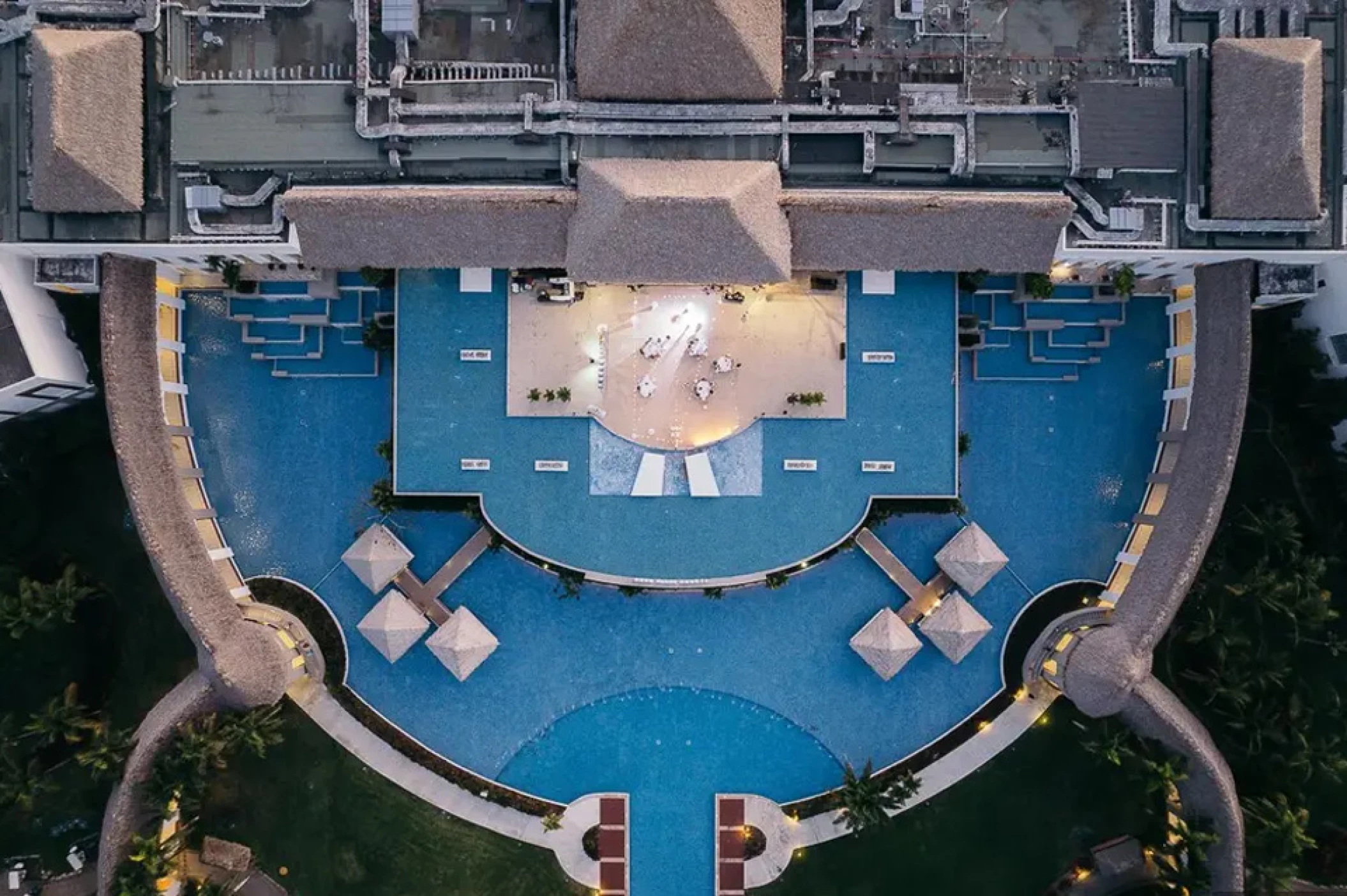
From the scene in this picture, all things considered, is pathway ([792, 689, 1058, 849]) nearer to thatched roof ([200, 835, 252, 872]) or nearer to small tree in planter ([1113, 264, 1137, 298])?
small tree in planter ([1113, 264, 1137, 298])

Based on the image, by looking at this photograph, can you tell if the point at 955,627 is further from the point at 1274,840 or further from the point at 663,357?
the point at 663,357

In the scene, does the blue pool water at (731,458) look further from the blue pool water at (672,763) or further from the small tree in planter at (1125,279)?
the small tree in planter at (1125,279)

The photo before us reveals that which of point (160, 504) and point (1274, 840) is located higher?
point (160, 504)

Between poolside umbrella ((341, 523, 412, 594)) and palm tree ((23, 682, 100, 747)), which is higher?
poolside umbrella ((341, 523, 412, 594))

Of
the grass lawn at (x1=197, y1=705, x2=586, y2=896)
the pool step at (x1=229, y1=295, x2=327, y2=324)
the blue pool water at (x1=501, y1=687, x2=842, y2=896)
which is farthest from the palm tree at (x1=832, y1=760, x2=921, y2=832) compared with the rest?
the pool step at (x1=229, y1=295, x2=327, y2=324)

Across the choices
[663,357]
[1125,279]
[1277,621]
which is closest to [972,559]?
[1125,279]

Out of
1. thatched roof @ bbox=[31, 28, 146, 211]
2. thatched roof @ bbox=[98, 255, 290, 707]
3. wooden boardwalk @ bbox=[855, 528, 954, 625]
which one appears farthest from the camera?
wooden boardwalk @ bbox=[855, 528, 954, 625]
